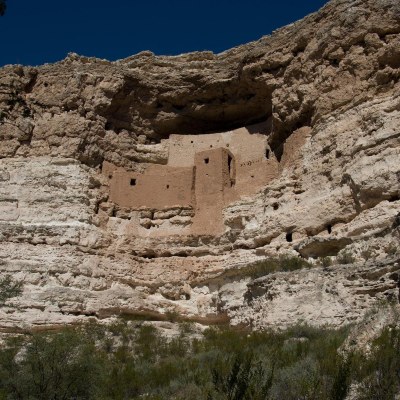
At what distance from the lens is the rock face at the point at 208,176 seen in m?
16.1

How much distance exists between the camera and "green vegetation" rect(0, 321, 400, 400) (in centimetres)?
850

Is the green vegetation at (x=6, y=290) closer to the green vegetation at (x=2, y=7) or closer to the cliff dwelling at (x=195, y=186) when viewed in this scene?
the green vegetation at (x=2, y=7)

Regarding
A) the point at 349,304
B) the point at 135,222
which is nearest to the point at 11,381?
the point at 349,304

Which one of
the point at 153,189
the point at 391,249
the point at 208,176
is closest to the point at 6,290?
the point at 391,249

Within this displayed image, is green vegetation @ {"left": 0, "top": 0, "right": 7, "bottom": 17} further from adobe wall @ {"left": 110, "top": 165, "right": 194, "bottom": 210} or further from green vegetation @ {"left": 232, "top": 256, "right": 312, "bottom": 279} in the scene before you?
adobe wall @ {"left": 110, "top": 165, "right": 194, "bottom": 210}

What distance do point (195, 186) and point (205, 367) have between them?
29.8 feet

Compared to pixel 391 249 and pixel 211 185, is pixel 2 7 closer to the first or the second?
pixel 391 249

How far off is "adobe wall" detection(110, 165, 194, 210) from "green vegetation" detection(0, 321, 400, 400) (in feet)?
17.6

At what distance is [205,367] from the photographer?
38.1 feet

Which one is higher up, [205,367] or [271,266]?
[271,266]

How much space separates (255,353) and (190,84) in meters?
12.0

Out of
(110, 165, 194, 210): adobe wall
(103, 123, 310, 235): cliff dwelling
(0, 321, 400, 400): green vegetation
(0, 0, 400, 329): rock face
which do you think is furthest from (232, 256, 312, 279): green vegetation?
(110, 165, 194, 210): adobe wall

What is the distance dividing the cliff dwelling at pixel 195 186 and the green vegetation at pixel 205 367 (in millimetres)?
4822

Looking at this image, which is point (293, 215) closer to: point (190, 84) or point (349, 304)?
point (349, 304)
